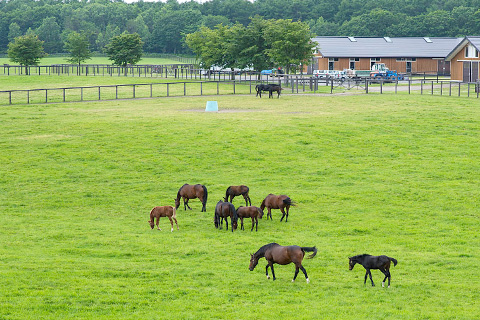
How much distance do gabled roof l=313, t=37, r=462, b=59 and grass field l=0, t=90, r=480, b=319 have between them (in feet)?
171

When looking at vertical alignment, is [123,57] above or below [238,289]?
above

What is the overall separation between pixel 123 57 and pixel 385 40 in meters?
41.2

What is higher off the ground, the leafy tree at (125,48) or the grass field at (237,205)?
the leafy tree at (125,48)

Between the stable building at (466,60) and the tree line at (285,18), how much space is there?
183ft

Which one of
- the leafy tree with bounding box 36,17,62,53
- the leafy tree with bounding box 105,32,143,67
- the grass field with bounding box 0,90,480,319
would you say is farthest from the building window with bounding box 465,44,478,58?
the leafy tree with bounding box 36,17,62,53

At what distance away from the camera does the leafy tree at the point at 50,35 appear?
164375 mm

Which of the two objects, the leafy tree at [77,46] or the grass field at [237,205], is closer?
the grass field at [237,205]

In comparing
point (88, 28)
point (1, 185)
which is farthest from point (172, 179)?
point (88, 28)

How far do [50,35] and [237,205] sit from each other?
161 meters

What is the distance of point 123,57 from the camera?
94625mm

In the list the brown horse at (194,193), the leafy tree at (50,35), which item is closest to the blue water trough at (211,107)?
the brown horse at (194,193)

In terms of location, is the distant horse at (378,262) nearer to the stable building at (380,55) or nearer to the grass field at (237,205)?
the grass field at (237,205)

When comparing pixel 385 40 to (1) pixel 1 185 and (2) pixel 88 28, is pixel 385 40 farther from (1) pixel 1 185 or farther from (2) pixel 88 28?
(2) pixel 88 28

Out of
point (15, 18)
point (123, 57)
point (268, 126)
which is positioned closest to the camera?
point (268, 126)
